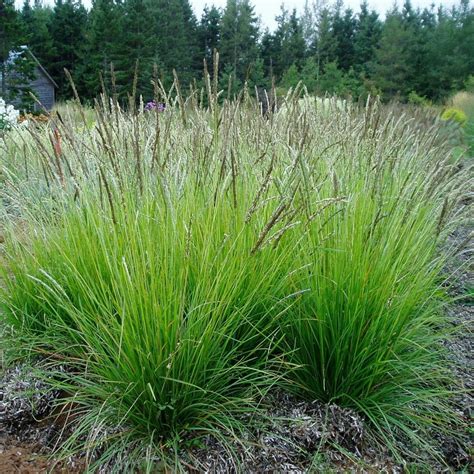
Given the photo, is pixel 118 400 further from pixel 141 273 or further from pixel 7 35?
pixel 7 35

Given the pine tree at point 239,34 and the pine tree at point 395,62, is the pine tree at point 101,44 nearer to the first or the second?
the pine tree at point 239,34

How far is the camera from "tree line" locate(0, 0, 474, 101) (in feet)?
113

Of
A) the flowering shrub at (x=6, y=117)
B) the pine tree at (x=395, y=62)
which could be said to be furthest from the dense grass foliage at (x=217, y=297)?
the pine tree at (x=395, y=62)

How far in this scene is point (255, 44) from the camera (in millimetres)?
45125

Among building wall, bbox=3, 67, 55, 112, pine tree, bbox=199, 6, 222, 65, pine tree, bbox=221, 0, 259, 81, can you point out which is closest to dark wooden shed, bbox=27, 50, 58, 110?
building wall, bbox=3, 67, 55, 112

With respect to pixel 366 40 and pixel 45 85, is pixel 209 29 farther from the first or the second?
pixel 45 85

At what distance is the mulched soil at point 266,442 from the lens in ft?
5.45

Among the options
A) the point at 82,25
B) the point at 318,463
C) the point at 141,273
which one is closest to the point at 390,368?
the point at 318,463

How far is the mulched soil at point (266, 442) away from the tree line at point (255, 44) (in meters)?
29.9

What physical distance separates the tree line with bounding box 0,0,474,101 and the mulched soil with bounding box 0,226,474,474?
98.2 ft

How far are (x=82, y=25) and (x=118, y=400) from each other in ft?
141

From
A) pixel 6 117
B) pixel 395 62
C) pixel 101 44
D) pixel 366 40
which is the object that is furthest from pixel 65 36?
pixel 6 117

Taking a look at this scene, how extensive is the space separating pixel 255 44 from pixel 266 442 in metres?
46.7

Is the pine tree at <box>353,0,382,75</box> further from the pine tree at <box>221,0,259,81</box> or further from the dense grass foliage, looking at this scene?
the dense grass foliage
